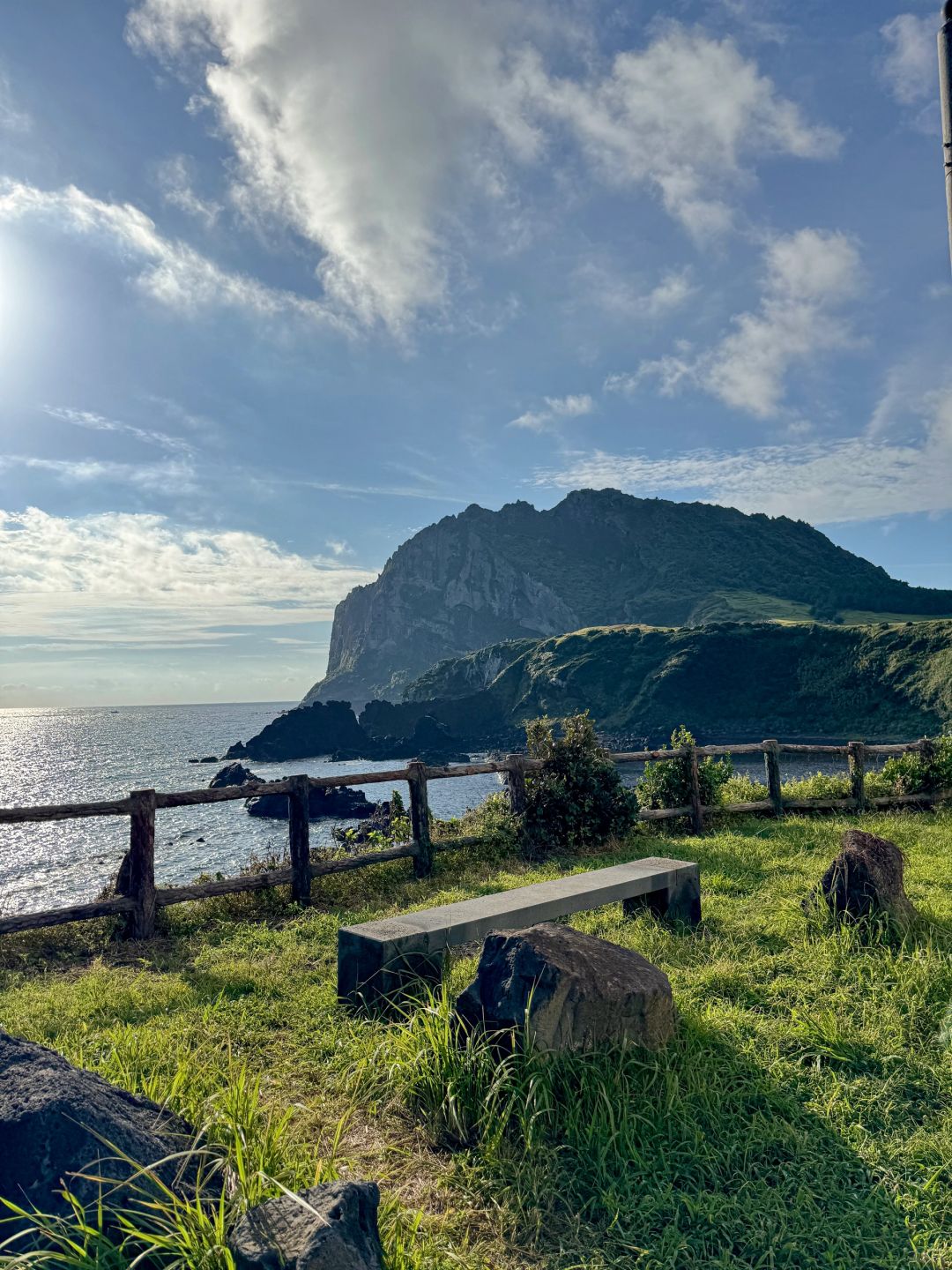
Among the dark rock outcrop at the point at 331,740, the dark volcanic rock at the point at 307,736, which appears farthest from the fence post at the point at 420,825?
the dark volcanic rock at the point at 307,736

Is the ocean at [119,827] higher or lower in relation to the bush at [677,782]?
lower

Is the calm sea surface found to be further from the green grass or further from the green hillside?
the green hillside

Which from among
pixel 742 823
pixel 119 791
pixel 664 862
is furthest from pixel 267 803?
pixel 664 862

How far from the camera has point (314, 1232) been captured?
6.92 ft

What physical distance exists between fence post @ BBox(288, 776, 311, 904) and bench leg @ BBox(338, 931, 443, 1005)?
3357 millimetres

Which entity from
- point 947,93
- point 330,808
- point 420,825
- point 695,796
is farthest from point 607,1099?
point 330,808

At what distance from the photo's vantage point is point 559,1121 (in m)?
3.58

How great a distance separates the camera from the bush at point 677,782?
12.4 metres

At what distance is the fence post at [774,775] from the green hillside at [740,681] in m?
61.3

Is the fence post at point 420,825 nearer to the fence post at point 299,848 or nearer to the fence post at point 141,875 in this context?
the fence post at point 299,848

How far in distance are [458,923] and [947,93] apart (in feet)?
16.6

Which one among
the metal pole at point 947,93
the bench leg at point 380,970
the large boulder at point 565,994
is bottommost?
the bench leg at point 380,970

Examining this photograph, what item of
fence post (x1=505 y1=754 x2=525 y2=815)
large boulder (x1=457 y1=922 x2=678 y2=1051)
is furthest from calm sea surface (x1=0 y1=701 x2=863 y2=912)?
large boulder (x1=457 y1=922 x2=678 y2=1051)

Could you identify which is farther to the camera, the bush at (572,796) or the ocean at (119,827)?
the ocean at (119,827)
